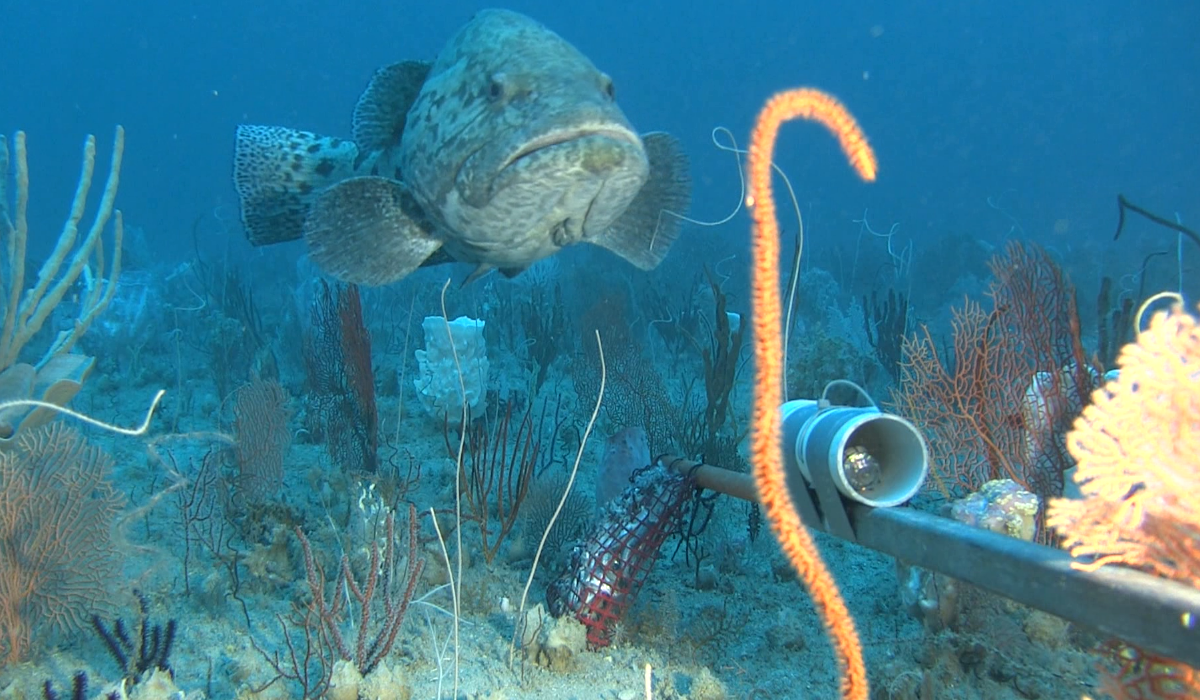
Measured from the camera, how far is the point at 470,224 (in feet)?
12.1

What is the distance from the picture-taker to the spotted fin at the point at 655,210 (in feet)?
14.7

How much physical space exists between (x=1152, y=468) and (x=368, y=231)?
386cm

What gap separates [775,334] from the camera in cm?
141

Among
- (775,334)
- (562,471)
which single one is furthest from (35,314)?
(775,334)

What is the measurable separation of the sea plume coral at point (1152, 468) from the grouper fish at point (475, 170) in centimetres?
216

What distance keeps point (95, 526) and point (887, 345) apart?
26.1ft

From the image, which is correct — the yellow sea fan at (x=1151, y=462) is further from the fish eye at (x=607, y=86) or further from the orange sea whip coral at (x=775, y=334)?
the fish eye at (x=607, y=86)

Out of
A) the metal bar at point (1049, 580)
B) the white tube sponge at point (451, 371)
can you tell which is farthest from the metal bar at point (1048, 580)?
the white tube sponge at point (451, 371)

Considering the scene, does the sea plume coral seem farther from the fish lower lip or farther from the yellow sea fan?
the fish lower lip

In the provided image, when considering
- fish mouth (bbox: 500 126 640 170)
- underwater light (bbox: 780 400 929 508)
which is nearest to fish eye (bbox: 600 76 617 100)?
fish mouth (bbox: 500 126 640 170)

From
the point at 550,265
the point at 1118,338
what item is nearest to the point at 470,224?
the point at 1118,338

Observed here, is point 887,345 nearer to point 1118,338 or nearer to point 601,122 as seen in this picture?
point 1118,338

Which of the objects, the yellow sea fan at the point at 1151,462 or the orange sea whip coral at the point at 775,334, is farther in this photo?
the yellow sea fan at the point at 1151,462

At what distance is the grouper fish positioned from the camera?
3170 mm
